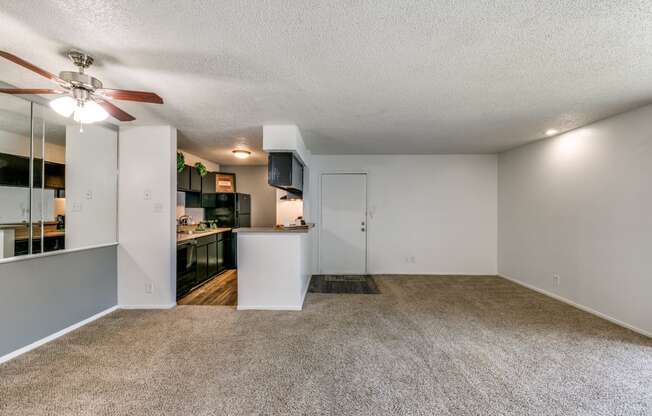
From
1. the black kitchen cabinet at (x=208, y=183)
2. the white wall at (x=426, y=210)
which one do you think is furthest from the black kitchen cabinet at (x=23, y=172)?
the white wall at (x=426, y=210)

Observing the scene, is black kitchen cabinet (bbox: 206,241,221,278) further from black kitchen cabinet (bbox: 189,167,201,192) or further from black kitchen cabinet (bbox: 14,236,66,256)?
black kitchen cabinet (bbox: 14,236,66,256)

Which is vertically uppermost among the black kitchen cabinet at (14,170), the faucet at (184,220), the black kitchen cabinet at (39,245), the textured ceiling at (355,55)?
the textured ceiling at (355,55)

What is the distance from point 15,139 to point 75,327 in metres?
1.97

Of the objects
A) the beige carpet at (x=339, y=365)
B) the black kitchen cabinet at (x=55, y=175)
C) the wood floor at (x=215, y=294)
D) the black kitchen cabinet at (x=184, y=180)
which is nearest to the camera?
the beige carpet at (x=339, y=365)

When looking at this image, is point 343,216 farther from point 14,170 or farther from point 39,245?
point 14,170

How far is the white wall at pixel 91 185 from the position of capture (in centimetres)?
298

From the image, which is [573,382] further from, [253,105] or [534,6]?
[253,105]

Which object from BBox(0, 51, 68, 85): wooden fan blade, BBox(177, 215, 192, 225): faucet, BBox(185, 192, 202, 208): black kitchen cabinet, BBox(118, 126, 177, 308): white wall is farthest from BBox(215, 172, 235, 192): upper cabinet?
BBox(0, 51, 68, 85): wooden fan blade

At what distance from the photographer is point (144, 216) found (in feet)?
11.4

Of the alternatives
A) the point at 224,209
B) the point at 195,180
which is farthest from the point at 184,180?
the point at 224,209

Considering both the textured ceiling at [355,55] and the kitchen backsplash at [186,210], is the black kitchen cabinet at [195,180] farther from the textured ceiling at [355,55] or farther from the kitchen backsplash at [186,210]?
the textured ceiling at [355,55]

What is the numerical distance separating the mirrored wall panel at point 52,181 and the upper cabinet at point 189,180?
1.16m

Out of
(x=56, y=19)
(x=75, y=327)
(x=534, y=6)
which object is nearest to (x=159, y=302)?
(x=75, y=327)

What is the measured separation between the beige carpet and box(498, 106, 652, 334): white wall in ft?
1.47
